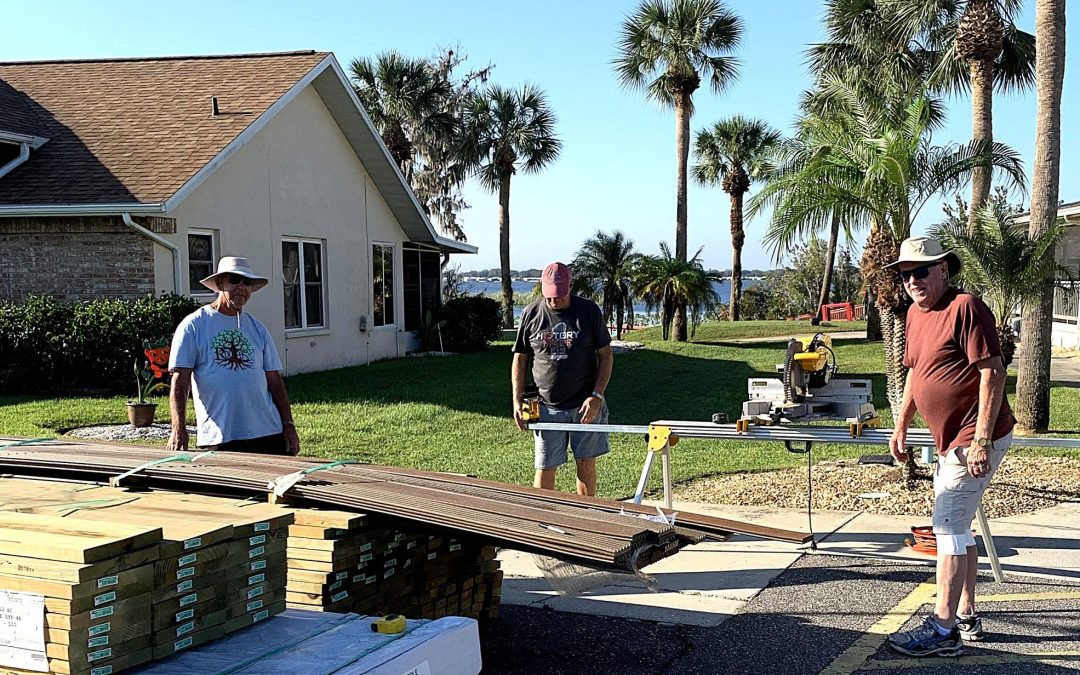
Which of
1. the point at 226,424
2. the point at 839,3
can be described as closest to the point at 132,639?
the point at 226,424

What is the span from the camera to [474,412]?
1395cm

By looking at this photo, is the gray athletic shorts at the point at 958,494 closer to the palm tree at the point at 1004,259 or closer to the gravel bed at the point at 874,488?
the gravel bed at the point at 874,488

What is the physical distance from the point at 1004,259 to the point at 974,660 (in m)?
8.11

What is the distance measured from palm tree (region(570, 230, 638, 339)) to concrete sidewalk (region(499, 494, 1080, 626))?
74.3 ft

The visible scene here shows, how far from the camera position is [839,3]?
27250 millimetres

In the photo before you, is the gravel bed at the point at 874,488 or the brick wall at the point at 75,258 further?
the brick wall at the point at 75,258

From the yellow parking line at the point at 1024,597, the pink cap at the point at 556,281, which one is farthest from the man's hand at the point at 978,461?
the pink cap at the point at 556,281

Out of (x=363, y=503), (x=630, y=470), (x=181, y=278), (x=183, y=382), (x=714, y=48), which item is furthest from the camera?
(x=714, y=48)

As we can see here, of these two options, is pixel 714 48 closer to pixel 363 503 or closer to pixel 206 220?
pixel 206 220

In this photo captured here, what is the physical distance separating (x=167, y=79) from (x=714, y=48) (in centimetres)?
1739

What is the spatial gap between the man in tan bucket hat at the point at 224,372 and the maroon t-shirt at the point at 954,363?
361 centimetres

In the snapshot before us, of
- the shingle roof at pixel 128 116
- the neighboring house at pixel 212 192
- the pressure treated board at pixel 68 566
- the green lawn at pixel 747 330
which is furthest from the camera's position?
the green lawn at pixel 747 330

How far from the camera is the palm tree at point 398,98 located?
3075 cm

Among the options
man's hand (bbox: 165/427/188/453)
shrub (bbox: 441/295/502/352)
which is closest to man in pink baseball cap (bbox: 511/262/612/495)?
man's hand (bbox: 165/427/188/453)
